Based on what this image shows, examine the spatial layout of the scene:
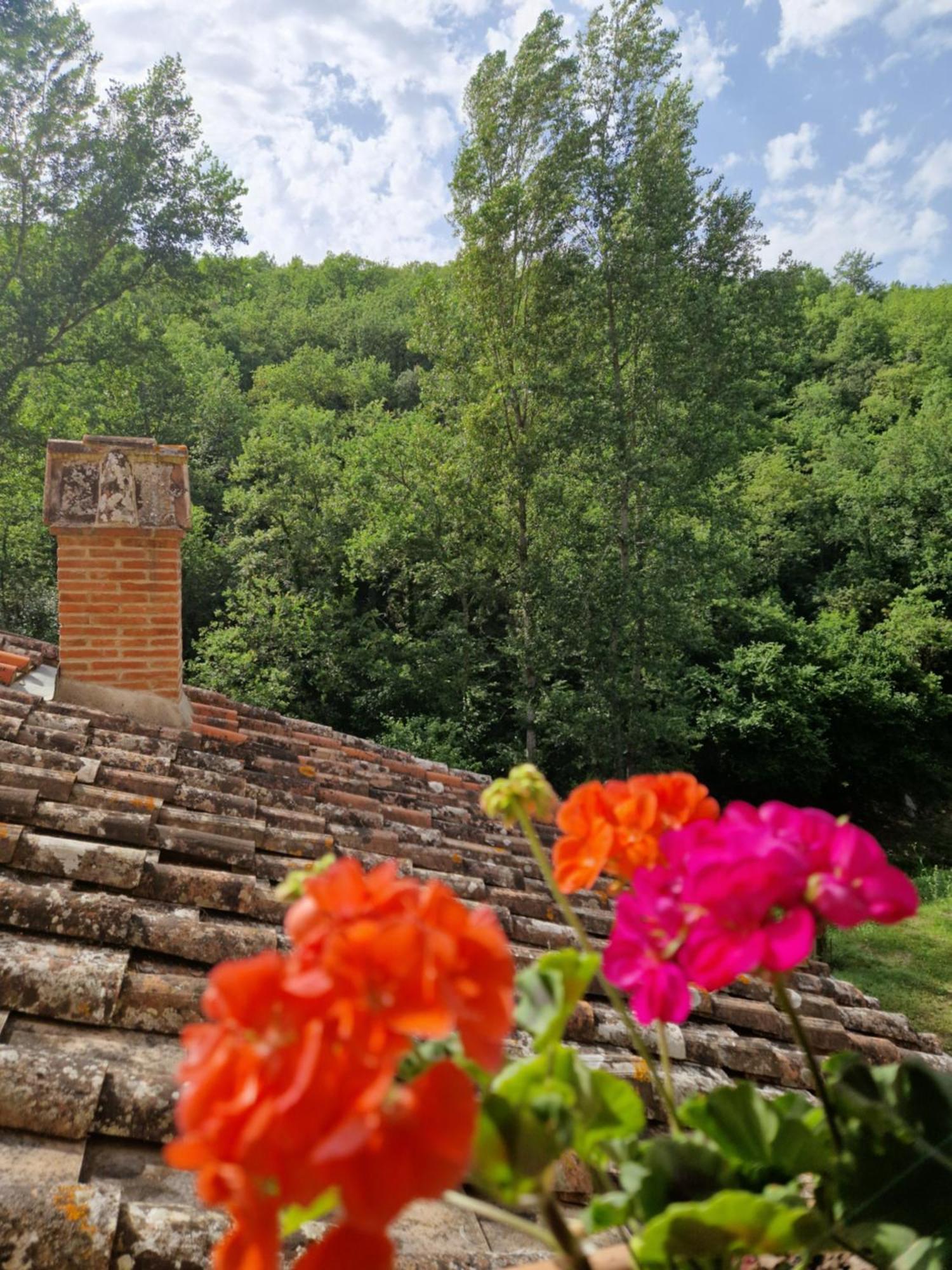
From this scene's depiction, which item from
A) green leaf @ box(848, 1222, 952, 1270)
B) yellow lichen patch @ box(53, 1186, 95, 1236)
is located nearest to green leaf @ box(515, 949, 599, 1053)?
green leaf @ box(848, 1222, 952, 1270)

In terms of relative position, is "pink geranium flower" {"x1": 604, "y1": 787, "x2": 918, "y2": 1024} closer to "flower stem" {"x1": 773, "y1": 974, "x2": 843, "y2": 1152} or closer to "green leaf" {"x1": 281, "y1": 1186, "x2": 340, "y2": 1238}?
"flower stem" {"x1": 773, "y1": 974, "x2": 843, "y2": 1152}

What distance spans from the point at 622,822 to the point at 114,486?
4.23 m

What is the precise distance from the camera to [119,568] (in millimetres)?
4297

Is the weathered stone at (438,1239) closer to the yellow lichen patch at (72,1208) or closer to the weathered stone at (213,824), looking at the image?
the yellow lichen patch at (72,1208)

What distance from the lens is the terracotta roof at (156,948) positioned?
1111 millimetres

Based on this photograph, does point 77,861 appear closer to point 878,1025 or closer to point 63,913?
point 63,913

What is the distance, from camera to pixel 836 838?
0.56m

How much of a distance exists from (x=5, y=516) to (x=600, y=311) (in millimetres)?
11374

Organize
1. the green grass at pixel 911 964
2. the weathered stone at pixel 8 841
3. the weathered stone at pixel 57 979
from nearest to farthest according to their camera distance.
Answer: the weathered stone at pixel 57 979
the weathered stone at pixel 8 841
the green grass at pixel 911 964

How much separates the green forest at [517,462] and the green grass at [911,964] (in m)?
3.75

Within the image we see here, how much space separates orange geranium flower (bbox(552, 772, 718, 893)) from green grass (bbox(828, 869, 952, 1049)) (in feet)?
30.4

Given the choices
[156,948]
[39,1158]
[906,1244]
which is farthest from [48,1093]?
[906,1244]

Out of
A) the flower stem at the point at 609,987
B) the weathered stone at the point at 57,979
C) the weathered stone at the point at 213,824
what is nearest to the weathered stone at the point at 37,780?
the weathered stone at the point at 213,824

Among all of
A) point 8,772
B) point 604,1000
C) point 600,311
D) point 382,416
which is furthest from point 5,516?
point 604,1000
